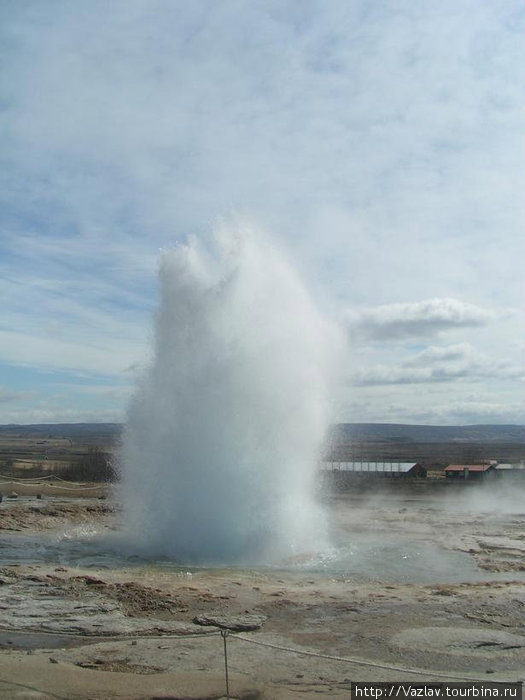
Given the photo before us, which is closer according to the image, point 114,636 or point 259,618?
point 114,636

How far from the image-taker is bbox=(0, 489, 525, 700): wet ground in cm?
660

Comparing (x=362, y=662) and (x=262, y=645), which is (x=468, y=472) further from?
(x=362, y=662)

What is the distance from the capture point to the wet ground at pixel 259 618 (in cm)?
660

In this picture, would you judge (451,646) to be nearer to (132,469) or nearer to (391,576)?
(391,576)

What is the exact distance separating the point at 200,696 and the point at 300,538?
8.82 meters

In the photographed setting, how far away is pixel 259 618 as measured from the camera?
882 centimetres

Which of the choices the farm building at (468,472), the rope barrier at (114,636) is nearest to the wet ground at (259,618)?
the rope barrier at (114,636)

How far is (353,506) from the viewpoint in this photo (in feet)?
84.7

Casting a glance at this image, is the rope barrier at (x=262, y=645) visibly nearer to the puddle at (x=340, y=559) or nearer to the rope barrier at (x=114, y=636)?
the rope barrier at (x=114, y=636)

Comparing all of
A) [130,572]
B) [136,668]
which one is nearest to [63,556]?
[130,572]

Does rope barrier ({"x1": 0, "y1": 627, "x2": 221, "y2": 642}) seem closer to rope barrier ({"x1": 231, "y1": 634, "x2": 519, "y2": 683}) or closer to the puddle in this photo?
rope barrier ({"x1": 231, "y1": 634, "x2": 519, "y2": 683})

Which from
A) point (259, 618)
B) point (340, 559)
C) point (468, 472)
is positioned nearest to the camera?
point (259, 618)

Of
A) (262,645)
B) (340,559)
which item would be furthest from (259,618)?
(340,559)

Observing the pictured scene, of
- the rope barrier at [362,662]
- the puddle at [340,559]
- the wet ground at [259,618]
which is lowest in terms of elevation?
the puddle at [340,559]
